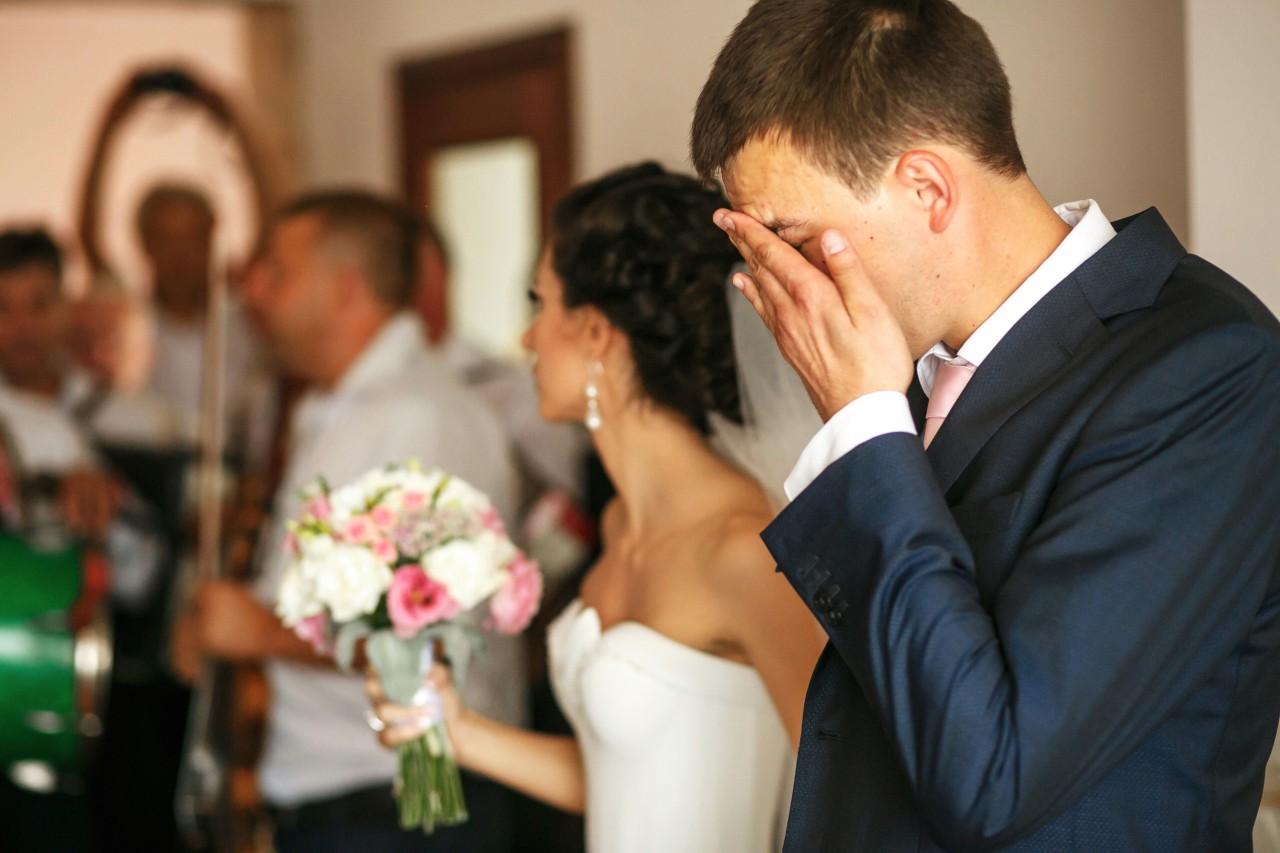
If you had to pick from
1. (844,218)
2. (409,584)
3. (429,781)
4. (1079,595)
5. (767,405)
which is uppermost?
(844,218)

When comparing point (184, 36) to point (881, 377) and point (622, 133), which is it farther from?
point (881, 377)

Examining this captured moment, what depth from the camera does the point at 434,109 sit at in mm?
4711

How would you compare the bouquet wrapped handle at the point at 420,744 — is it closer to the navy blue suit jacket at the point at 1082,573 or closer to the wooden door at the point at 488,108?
the navy blue suit jacket at the point at 1082,573

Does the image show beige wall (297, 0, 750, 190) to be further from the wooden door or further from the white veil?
the white veil

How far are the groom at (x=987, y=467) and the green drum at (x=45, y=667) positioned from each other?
2579 mm

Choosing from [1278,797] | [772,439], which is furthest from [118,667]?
[1278,797]

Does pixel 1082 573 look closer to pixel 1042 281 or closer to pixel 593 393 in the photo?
pixel 1042 281

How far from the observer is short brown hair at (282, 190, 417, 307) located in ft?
10.3

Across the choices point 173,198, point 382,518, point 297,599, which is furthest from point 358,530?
point 173,198

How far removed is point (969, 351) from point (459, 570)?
0.94 metres

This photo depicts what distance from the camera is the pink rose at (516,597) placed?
2023 millimetres

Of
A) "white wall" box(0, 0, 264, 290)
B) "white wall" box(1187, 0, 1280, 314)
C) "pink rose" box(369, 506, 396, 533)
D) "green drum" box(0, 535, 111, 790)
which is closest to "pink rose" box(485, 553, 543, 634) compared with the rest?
"pink rose" box(369, 506, 396, 533)

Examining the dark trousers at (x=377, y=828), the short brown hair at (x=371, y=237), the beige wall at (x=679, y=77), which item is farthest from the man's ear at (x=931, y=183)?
the short brown hair at (x=371, y=237)

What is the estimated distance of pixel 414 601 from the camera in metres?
1.93
